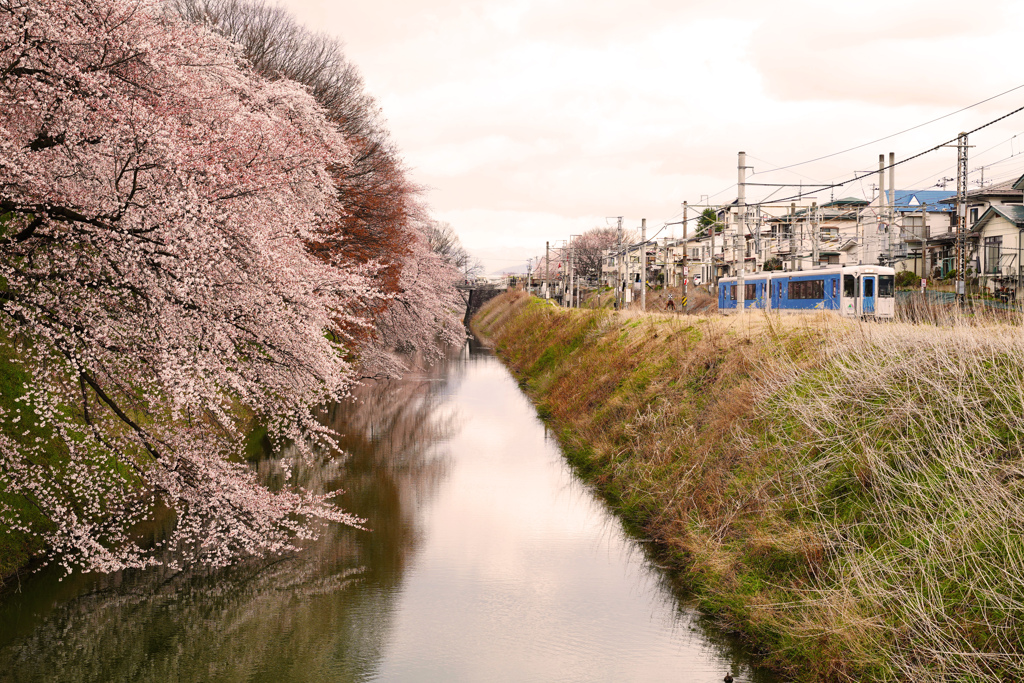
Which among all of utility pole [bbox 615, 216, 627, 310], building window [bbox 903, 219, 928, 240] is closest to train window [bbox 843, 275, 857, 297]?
utility pole [bbox 615, 216, 627, 310]

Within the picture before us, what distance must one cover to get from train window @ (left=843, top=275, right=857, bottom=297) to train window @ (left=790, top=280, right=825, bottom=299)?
1.65 meters

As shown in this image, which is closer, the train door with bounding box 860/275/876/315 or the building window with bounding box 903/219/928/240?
the train door with bounding box 860/275/876/315

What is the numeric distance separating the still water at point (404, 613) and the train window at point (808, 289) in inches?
1120

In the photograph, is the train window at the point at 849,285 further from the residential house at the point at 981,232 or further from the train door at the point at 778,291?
the residential house at the point at 981,232

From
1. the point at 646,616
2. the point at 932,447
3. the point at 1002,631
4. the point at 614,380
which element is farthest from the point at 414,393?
the point at 1002,631

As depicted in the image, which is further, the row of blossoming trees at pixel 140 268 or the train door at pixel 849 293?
the train door at pixel 849 293

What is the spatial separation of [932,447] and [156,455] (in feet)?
32.1

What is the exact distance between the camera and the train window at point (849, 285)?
40500 mm

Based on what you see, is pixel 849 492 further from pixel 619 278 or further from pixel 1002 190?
pixel 1002 190

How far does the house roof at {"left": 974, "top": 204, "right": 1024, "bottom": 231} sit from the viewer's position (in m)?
52.5

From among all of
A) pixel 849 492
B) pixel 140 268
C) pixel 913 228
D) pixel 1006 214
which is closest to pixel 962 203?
pixel 1006 214

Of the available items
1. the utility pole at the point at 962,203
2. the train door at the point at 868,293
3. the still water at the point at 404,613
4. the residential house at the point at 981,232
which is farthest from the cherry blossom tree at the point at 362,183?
the residential house at the point at 981,232

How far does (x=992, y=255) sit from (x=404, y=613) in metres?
56.6

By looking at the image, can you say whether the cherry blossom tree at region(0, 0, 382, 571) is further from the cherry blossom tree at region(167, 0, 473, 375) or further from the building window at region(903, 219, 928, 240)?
the building window at region(903, 219, 928, 240)
